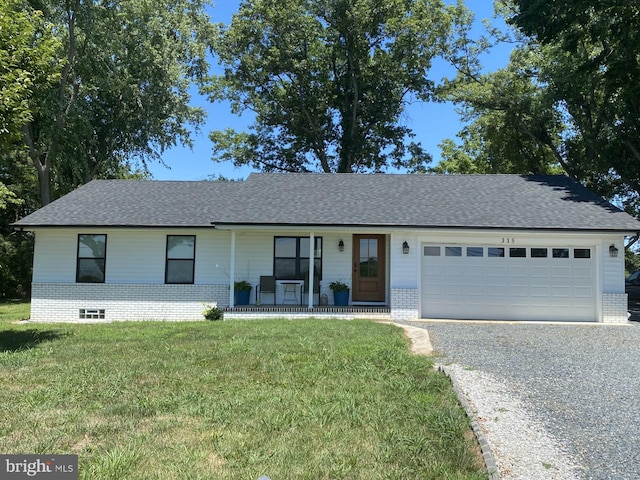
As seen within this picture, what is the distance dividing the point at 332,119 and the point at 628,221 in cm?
2092

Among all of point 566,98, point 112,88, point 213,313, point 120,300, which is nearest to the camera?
point 213,313

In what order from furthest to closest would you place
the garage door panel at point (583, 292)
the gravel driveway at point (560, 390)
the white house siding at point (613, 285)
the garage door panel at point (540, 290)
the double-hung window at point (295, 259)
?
the double-hung window at point (295, 259) < the garage door panel at point (540, 290) < the garage door panel at point (583, 292) < the white house siding at point (613, 285) < the gravel driveway at point (560, 390)

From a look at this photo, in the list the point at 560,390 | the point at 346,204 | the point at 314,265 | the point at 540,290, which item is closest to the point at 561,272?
the point at 540,290

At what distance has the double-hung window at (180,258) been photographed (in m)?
13.6

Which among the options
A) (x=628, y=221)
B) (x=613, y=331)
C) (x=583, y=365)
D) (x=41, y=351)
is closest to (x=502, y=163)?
(x=628, y=221)

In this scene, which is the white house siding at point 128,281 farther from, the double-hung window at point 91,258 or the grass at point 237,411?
the grass at point 237,411

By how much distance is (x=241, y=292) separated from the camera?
43.8ft

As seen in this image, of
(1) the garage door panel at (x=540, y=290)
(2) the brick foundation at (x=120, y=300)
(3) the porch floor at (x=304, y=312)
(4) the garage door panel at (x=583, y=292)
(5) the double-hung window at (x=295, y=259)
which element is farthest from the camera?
(5) the double-hung window at (x=295, y=259)

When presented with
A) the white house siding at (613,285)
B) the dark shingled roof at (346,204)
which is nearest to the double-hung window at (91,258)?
the dark shingled roof at (346,204)

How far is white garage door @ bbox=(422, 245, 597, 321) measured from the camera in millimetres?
12625

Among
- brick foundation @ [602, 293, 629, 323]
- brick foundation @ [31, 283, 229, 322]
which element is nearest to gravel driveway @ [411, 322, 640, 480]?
brick foundation @ [602, 293, 629, 323]

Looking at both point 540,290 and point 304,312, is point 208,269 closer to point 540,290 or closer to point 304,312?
point 304,312

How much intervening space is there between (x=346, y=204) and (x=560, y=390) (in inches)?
368

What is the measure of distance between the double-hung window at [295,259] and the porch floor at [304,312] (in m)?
1.44
